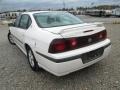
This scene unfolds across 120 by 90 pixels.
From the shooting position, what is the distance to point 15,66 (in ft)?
15.0

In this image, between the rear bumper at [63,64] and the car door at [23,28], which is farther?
the car door at [23,28]

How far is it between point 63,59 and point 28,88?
999 mm

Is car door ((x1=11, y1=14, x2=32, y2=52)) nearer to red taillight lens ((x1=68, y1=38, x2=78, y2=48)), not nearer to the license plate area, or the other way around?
red taillight lens ((x1=68, y1=38, x2=78, y2=48))

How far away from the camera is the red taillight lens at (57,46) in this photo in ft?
10.00

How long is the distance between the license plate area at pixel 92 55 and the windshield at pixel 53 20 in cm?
111

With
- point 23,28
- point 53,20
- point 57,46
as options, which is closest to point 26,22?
point 23,28

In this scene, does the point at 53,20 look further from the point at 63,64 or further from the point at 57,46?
the point at 63,64

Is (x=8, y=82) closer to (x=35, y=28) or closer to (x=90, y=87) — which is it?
(x=35, y=28)

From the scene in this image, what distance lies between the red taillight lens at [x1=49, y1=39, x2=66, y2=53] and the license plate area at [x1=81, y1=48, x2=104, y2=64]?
1.52 feet

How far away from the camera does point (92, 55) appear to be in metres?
3.39

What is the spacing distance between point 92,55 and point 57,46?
2.66 feet

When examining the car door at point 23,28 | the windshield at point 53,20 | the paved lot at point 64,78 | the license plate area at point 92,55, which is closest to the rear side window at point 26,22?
the car door at point 23,28

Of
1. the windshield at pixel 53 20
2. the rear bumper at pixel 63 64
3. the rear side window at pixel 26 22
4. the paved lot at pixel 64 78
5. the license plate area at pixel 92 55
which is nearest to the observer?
the rear bumper at pixel 63 64

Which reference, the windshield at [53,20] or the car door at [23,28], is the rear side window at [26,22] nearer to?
the car door at [23,28]
